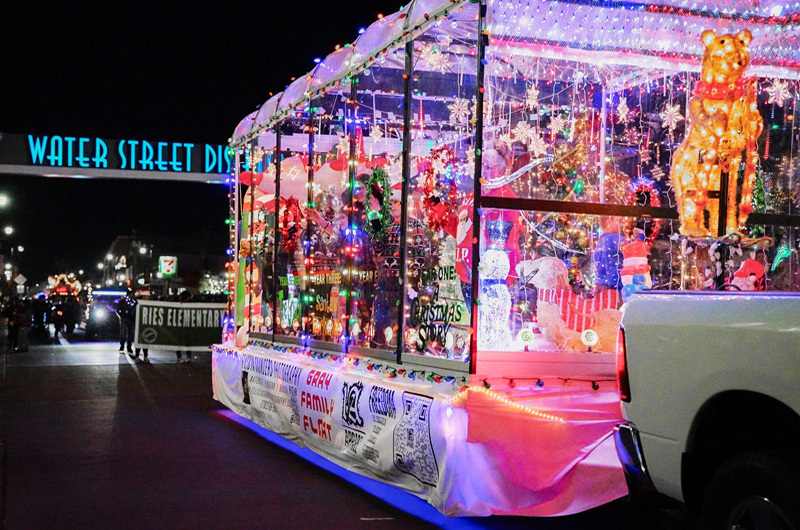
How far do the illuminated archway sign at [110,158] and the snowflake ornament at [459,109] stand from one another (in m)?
17.4

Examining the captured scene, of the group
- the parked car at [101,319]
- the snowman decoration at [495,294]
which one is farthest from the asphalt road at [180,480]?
the parked car at [101,319]

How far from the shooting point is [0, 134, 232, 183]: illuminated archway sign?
945 inches

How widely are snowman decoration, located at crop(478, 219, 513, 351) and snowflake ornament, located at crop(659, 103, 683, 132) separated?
91.8 inches

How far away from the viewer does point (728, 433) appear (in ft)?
14.5

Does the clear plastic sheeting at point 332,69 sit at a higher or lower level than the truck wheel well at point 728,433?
higher

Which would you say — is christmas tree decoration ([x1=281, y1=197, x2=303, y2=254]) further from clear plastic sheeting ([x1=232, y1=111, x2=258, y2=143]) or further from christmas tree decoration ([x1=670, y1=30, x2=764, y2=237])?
christmas tree decoration ([x1=670, y1=30, x2=764, y2=237])

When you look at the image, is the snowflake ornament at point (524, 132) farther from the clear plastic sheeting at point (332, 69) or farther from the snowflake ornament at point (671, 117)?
the clear plastic sheeting at point (332, 69)

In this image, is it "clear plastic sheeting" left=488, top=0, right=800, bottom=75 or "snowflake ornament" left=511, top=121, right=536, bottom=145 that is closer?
"clear plastic sheeting" left=488, top=0, right=800, bottom=75

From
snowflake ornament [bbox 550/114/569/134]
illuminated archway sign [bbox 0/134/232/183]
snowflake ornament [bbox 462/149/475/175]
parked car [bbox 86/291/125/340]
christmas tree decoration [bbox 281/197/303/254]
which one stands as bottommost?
parked car [bbox 86/291/125/340]

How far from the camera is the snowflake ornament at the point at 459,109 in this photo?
25.8ft

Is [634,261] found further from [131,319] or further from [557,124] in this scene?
[131,319]

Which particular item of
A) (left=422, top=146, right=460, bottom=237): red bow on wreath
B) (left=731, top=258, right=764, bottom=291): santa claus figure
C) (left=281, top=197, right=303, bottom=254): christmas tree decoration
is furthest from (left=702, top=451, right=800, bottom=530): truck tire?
(left=281, top=197, right=303, bottom=254): christmas tree decoration

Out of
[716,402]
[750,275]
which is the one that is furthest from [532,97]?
[716,402]

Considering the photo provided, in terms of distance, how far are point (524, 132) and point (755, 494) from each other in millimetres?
4899
